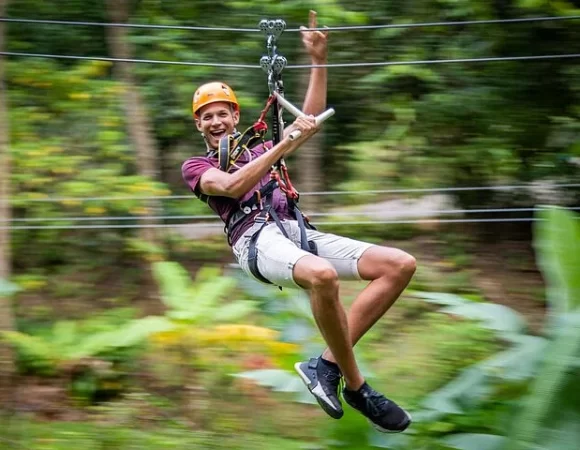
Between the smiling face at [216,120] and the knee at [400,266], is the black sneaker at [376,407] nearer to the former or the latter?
the knee at [400,266]

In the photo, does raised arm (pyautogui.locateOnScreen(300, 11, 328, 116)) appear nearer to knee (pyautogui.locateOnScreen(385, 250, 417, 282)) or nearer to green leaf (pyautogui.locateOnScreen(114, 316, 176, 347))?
knee (pyautogui.locateOnScreen(385, 250, 417, 282))

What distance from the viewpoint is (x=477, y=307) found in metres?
4.10

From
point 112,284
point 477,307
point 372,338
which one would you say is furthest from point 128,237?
point 477,307

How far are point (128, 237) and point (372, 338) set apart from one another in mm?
2125

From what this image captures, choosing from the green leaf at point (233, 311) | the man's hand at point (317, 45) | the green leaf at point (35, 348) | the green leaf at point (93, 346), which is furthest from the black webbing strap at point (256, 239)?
the green leaf at point (35, 348)

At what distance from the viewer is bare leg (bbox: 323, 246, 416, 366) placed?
377 cm

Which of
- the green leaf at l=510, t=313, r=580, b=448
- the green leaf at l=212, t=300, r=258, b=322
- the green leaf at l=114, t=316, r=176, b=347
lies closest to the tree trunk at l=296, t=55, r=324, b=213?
the green leaf at l=212, t=300, r=258, b=322

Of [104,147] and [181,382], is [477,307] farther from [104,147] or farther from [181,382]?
[104,147]

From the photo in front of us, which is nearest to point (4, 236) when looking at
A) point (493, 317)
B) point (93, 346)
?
point (93, 346)

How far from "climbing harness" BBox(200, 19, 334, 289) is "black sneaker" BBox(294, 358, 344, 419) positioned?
15.6 inches

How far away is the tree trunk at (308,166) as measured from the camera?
265 inches

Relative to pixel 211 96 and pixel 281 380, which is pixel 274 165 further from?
pixel 281 380

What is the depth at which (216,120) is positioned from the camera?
411 centimetres

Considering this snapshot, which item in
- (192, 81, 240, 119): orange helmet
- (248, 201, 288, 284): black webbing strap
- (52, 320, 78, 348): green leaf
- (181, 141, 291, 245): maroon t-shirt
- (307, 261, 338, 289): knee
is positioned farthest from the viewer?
(52, 320, 78, 348): green leaf
